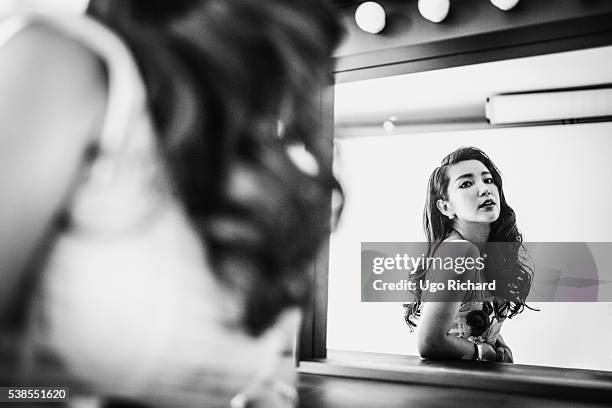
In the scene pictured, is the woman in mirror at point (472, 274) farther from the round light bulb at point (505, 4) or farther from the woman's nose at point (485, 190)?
the round light bulb at point (505, 4)

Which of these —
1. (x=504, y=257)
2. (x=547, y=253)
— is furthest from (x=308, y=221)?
(x=547, y=253)

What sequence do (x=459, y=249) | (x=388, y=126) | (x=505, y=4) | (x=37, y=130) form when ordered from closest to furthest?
(x=37, y=130) < (x=505, y=4) < (x=459, y=249) < (x=388, y=126)

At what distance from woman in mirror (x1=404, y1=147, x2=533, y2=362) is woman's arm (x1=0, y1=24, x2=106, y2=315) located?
3.10 ft

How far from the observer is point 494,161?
4.03ft

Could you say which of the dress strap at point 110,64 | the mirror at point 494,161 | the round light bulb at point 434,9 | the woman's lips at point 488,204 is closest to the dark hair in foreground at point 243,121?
the dress strap at point 110,64

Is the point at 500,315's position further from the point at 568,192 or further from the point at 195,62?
the point at 195,62

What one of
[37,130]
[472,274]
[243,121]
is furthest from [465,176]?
[37,130]

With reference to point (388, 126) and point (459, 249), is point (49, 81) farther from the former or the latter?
point (388, 126)

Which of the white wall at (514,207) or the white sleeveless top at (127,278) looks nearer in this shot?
the white sleeveless top at (127,278)

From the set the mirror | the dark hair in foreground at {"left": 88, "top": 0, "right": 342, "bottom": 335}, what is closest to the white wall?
the mirror

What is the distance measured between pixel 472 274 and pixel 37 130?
102 cm

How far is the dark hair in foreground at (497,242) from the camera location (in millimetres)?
1130

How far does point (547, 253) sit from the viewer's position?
3.92 ft

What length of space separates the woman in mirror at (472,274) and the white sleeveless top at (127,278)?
0.78m
